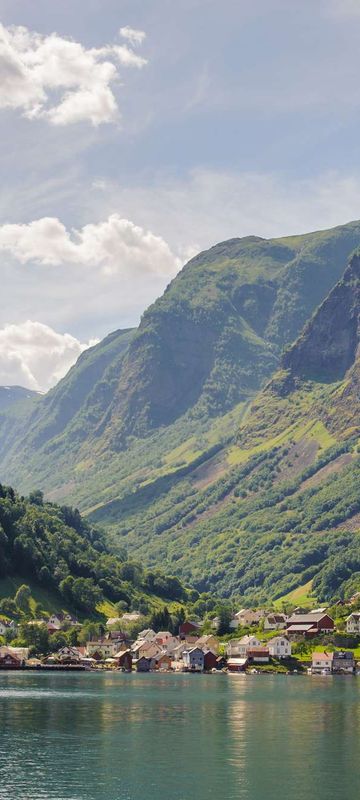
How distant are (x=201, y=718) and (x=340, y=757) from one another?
106ft

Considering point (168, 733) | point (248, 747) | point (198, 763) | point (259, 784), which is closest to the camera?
point (259, 784)

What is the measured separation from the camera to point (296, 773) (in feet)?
299

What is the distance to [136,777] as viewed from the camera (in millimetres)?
89062

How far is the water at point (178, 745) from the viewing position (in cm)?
8475

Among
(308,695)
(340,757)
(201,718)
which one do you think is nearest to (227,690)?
(308,695)

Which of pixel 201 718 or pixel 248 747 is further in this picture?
Result: pixel 201 718

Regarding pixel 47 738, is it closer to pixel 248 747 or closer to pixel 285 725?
pixel 248 747

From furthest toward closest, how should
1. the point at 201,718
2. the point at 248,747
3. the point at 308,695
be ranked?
the point at 308,695
the point at 201,718
the point at 248,747

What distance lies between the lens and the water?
84.8m

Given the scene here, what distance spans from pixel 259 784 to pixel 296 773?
5712 millimetres

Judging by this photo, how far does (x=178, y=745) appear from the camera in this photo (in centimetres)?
10581

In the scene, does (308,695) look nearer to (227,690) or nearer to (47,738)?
(227,690)

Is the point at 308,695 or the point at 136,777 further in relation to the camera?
the point at 308,695

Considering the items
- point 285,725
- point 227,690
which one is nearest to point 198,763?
point 285,725
